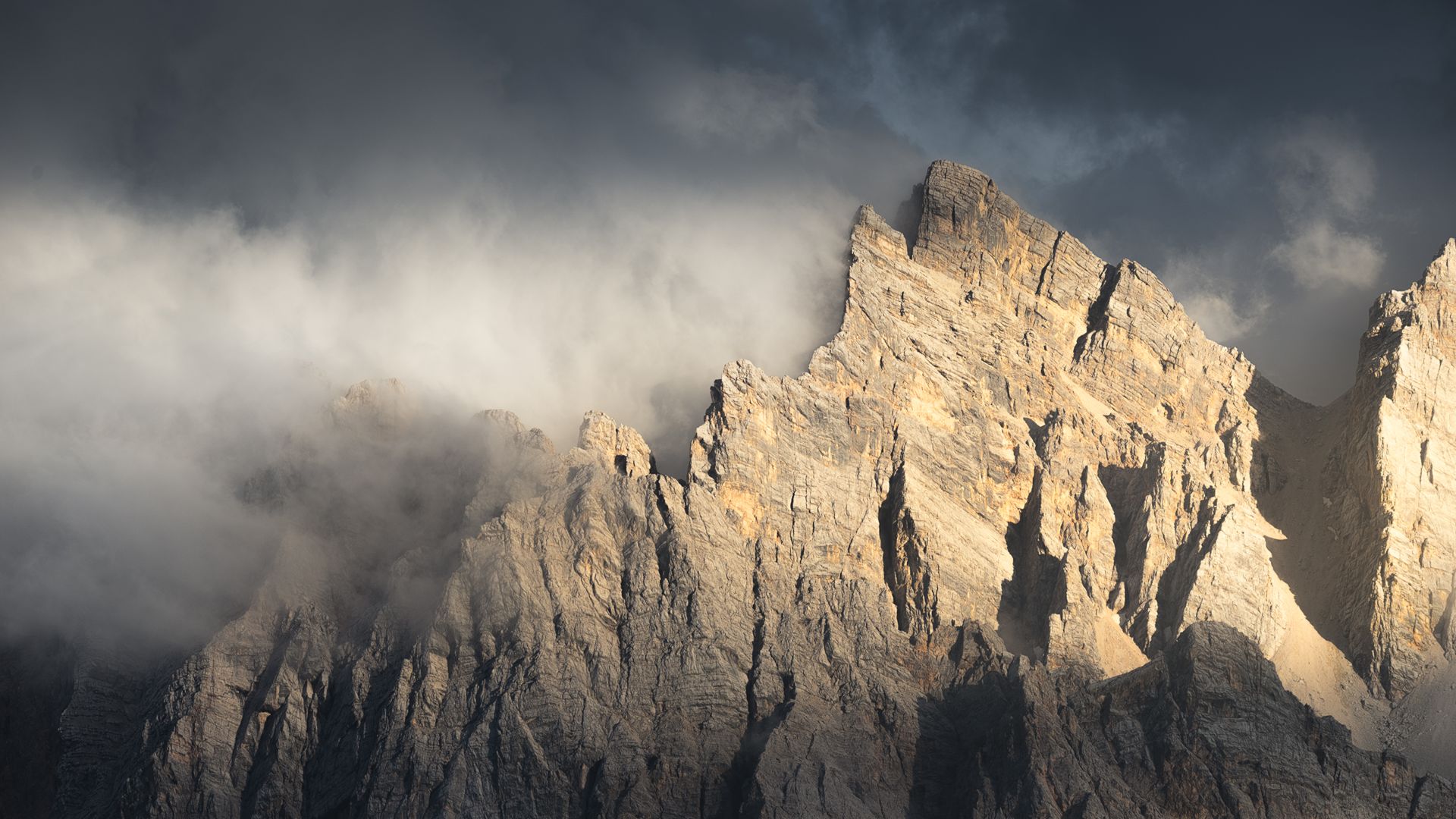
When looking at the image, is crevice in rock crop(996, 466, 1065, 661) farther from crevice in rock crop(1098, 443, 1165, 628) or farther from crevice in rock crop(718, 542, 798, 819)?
crevice in rock crop(718, 542, 798, 819)

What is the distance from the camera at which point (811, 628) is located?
6255 inches

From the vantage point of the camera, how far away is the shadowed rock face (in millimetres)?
148125

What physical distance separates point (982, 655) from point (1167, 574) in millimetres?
23705

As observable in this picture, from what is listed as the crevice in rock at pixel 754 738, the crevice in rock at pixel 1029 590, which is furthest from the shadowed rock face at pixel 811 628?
the crevice in rock at pixel 1029 590

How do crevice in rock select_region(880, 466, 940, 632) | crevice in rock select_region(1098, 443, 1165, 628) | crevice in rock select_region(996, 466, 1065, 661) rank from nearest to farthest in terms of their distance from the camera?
1. crevice in rock select_region(880, 466, 940, 632)
2. crevice in rock select_region(996, 466, 1065, 661)
3. crevice in rock select_region(1098, 443, 1165, 628)

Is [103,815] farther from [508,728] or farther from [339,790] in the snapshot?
[508,728]

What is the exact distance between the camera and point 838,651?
156875mm

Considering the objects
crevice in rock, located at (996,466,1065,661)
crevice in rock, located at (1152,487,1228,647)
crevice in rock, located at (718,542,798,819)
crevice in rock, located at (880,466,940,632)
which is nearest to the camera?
crevice in rock, located at (718,542,798,819)

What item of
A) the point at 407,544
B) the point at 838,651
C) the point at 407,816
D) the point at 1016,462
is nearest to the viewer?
the point at 407,816

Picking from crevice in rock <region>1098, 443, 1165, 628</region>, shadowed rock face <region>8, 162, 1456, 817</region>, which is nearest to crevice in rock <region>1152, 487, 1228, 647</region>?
shadowed rock face <region>8, 162, 1456, 817</region>

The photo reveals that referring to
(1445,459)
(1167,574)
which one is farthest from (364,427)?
(1445,459)

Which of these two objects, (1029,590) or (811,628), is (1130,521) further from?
(811,628)

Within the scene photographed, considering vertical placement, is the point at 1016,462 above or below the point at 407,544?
above

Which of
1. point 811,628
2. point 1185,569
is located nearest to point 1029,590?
point 1185,569
